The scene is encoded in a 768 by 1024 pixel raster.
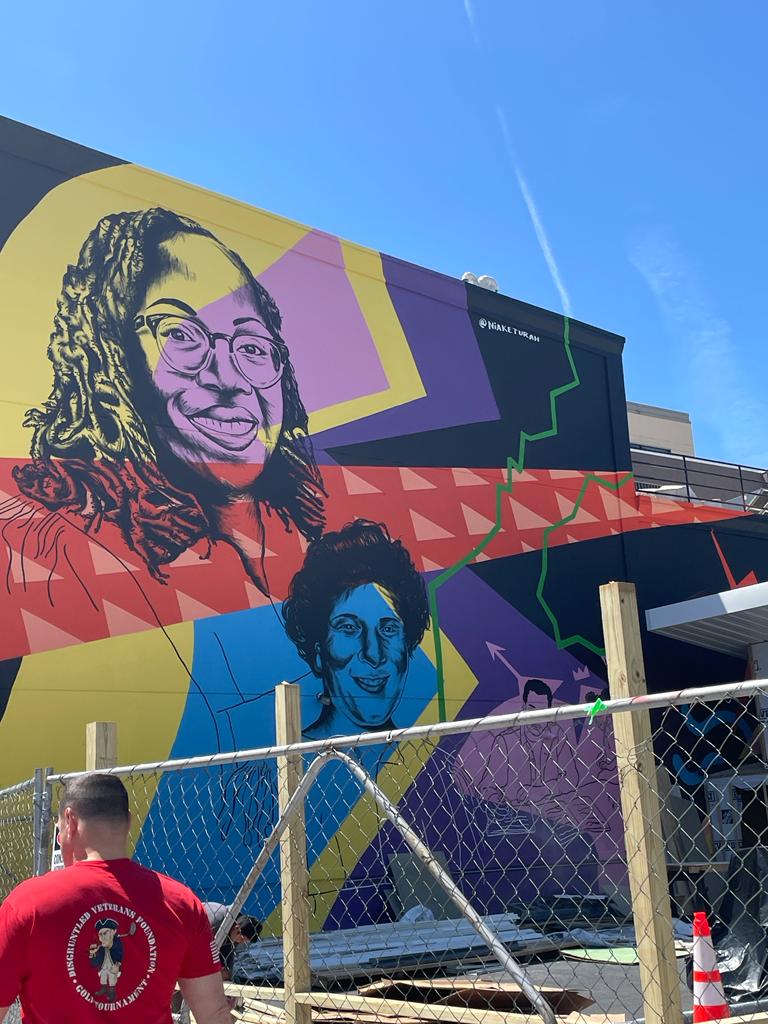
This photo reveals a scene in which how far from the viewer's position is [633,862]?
3205 millimetres

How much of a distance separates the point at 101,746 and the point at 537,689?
10.6 metres

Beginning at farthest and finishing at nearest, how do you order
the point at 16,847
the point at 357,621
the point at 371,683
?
1. the point at 357,621
2. the point at 371,683
3. the point at 16,847

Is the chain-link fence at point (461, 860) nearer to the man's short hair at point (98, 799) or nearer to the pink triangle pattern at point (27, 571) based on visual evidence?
the man's short hair at point (98, 799)

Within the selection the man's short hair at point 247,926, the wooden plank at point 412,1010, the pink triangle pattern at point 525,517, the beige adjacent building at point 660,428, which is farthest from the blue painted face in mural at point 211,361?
the beige adjacent building at point 660,428

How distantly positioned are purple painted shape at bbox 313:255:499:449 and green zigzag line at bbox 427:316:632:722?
0.84m

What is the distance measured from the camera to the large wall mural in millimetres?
10914

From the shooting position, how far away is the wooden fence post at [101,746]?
488 cm

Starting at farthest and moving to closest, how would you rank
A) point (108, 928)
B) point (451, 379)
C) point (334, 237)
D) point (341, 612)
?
point (451, 379) → point (334, 237) → point (341, 612) → point (108, 928)

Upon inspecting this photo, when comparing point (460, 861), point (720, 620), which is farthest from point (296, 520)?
point (720, 620)

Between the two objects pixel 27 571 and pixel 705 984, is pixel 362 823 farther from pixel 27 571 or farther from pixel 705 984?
pixel 705 984

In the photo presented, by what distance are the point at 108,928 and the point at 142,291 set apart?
1024cm

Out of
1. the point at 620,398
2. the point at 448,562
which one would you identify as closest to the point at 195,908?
the point at 448,562

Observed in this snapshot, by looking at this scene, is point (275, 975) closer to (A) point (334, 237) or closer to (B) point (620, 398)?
(A) point (334, 237)

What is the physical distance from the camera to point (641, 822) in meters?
3.20
